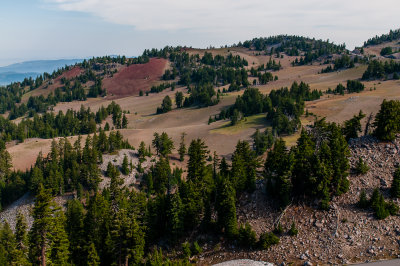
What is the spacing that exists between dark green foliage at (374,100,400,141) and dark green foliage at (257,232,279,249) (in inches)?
1321

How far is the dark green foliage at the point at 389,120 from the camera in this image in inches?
2435

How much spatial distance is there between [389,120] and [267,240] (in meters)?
36.6

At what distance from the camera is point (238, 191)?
64500 millimetres

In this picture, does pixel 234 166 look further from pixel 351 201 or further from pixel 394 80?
pixel 394 80

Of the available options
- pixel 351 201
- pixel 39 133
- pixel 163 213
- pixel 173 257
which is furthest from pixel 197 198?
pixel 39 133

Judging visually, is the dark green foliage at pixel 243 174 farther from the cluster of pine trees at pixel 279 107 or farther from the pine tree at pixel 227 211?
the cluster of pine trees at pixel 279 107

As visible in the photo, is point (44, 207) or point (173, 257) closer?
point (44, 207)

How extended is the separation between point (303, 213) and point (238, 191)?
14454 millimetres

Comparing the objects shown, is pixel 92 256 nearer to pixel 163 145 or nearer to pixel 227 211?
pixel 227 211

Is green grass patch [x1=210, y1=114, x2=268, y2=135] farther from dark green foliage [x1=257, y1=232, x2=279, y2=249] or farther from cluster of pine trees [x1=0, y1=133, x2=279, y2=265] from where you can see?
dark green foliage [x1=257, y1=232, x2=279, y2=249]

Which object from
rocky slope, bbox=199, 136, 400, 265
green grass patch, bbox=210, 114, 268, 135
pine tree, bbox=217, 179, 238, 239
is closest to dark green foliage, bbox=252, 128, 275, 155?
green grass patch, bbox=210, 114, 268, 135

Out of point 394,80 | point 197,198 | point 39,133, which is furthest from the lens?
point 394,80

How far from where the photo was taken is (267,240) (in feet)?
169

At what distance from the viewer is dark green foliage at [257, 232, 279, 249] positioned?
169 feet
